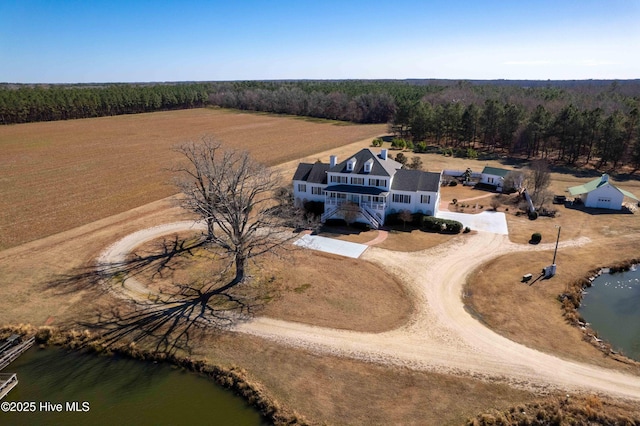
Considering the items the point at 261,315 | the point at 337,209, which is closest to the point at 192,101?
the point at 337,209

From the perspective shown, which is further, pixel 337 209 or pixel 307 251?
pixel 337 209

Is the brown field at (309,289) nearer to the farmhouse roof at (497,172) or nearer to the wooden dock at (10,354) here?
the wooden dock at (10,354)

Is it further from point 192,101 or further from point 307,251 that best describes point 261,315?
point 192,101

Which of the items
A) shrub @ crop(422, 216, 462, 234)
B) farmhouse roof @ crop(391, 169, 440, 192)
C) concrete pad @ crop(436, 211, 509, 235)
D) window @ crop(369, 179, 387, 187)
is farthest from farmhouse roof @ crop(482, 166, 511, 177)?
window @ crop(369, 179, 387, 187)

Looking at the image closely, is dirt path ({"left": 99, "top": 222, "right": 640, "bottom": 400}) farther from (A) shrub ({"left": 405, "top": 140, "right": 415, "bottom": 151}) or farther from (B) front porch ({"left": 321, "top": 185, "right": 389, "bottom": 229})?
(A) shrub ({"left": 405, "top": 140, "right": 415, "bottom": 151})

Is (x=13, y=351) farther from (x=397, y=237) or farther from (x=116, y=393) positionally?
(x=397, y=237)

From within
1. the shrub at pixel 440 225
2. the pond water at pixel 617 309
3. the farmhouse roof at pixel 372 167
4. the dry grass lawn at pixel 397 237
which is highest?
the farmhouse roof at pixel 372 167

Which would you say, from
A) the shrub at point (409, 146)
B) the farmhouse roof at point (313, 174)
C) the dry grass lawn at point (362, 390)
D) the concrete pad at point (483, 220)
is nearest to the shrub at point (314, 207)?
the farmhouse roof at point (313, 174)
